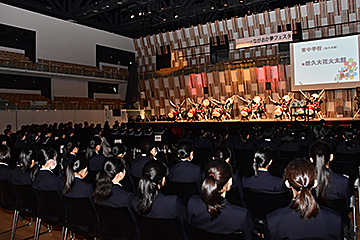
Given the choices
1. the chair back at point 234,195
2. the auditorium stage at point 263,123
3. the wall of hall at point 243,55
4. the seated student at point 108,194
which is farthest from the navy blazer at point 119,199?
the wall of hall at point 243,55

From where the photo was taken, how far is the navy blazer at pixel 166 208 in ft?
6.96

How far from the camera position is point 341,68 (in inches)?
455

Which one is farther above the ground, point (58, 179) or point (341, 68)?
point (341, 68)

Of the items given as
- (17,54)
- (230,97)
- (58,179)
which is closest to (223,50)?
(230,97)

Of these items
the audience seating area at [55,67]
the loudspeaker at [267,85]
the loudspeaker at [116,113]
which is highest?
the audience seating area at [55,67]

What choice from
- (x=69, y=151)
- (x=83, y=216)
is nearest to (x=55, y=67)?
(x=69, y=151)

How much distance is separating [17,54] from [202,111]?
30.1 feet

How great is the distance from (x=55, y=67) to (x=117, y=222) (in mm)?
13751

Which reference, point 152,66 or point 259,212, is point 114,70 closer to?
point 152,66

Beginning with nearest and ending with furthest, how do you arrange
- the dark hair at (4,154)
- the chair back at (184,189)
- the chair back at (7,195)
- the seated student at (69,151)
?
the chair back at (184,189), the chair back at (7,195), the dark hair at (4,154), the seated student at (69,151)

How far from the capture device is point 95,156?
14.4ft

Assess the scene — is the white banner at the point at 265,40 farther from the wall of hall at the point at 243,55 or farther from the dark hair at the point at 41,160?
the dark hair at the point at 41,160

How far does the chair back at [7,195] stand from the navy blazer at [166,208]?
203cm

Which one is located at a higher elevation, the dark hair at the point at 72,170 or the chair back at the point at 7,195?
the dark hair at the point at 72,170
